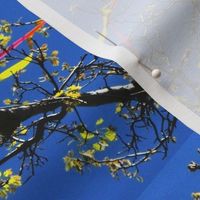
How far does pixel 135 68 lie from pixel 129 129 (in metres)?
0.10

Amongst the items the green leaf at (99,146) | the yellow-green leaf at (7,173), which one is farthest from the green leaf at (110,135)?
the yellow-green leaf at (7,173)

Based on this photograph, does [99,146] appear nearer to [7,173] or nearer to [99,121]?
[99,121]

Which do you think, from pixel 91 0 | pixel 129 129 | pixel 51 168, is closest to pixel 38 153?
pixel 51 168

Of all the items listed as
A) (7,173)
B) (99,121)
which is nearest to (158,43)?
(99,121)

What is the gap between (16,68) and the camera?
57cm

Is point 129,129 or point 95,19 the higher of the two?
point 95,19

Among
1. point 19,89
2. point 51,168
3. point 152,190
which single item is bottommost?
point 152,190

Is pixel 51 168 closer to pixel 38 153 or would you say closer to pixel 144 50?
pixel 38 153

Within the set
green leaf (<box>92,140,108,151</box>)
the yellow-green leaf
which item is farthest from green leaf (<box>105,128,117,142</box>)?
the yellow-green leaf

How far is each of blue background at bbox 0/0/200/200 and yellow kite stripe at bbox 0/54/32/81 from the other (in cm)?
13

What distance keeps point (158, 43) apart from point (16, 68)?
0.22 m

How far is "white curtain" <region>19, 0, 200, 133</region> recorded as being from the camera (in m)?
0.53

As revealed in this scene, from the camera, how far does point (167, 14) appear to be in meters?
0.54

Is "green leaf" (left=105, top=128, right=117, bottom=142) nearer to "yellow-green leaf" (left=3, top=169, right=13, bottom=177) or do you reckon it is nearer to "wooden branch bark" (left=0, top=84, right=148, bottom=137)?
"wooden branch bark" (left=0, top=84, right=148, bottom=137)
